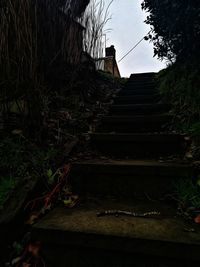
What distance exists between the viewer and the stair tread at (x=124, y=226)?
1.14 metres

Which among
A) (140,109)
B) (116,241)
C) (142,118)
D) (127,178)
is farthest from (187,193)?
(140,109)

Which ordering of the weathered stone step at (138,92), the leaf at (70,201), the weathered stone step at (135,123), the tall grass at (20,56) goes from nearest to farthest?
the leaf at (70,201), the tall grass at (20,56), the weathered stone step at (135,123), the weathered stone step at (138,92)

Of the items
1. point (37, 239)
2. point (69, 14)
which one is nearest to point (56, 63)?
point (69, 14)

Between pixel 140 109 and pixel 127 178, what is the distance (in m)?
1.70

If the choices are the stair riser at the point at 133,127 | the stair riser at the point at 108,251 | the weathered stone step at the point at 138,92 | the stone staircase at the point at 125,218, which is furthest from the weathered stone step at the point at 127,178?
the weathered stone step at the point at 138,92

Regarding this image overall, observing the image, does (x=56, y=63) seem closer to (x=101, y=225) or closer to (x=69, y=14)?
(x=69, y=14)

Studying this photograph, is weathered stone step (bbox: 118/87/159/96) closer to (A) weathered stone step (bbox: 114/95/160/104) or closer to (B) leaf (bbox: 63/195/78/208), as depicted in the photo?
(A) weathered stone step (bbox: 114/95/160/104)

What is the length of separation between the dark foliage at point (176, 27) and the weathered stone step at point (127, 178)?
140 cm

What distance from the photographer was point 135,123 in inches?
114

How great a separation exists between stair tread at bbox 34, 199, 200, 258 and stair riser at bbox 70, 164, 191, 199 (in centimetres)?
17

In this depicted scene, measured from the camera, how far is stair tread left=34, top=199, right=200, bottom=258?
1140mm

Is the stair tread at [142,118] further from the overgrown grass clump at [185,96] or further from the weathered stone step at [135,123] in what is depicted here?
the overgrown grass clump at [185,96]

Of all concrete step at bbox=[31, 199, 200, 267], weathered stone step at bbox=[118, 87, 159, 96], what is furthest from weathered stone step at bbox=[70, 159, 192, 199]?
weathered stone step at bbox=[118, 87, 159, 96]

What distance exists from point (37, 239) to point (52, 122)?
4.50ft
